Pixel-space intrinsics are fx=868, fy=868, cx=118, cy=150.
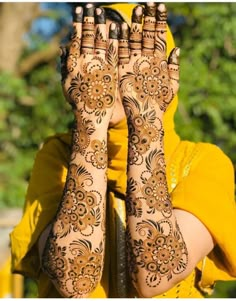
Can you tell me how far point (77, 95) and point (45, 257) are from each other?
1.17ft

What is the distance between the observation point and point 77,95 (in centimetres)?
181

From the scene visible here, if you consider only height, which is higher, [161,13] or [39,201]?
[161,13]

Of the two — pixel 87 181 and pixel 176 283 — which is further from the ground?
pixel 87 181

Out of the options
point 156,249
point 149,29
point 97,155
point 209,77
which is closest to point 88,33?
point 149,29

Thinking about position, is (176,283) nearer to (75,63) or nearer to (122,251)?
(122,251)

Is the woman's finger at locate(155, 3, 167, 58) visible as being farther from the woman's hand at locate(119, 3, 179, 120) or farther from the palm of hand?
the palm of hand

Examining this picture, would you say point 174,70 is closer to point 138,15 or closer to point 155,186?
point 138,15

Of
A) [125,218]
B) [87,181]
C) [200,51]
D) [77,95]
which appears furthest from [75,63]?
[200,51]

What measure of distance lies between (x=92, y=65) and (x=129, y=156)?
0.20 metres

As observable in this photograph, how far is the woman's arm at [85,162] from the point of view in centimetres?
180

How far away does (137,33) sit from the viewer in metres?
1.79

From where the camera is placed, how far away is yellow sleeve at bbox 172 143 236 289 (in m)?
1.93

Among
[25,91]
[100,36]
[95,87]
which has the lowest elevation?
[25,91]

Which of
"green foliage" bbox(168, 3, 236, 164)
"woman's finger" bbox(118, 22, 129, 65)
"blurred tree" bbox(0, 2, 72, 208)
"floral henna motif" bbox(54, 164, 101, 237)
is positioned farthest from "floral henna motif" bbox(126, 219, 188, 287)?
"blurred tree" bbox(0, 2, 72, 208)
